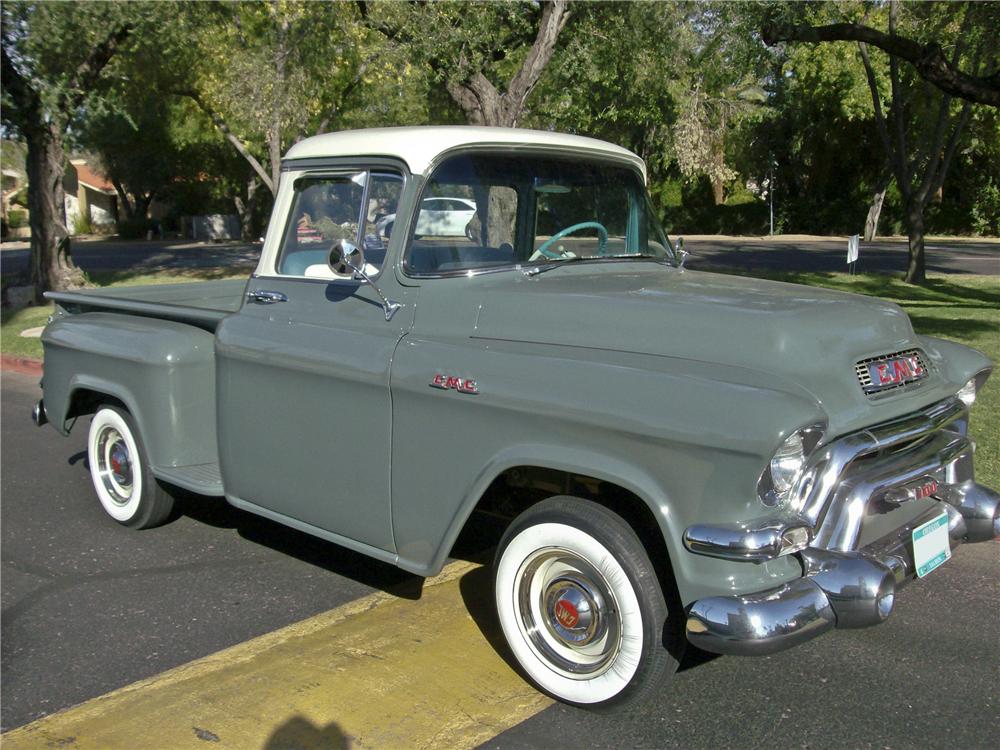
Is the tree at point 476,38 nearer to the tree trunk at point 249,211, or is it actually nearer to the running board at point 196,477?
the running board at point 196,477

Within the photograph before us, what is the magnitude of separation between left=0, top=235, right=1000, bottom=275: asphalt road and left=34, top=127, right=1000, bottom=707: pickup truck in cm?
1838

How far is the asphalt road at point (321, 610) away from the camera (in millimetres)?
3389

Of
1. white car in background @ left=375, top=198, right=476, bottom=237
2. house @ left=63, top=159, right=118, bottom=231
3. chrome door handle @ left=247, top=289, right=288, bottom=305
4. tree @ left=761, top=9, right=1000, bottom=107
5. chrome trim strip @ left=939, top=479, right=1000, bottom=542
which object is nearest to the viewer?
chrome trim strip @ left=939, top=479, right=1000, bottom=542

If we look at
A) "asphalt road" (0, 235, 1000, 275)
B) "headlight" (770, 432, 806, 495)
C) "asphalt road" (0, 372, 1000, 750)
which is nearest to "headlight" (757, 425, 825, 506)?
"headlight" (770, 432, 806, 495)

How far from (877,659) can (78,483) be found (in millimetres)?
5173

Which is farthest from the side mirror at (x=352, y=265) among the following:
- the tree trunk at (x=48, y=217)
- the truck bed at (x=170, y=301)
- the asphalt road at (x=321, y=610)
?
the tree trunk at (x=48, y=217)

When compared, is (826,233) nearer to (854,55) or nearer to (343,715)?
(854,55)

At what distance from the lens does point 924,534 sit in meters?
3.43

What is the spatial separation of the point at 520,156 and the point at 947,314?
1062 centimetres

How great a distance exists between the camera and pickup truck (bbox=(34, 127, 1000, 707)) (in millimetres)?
3025

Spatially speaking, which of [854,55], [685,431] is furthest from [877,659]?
[854,55]

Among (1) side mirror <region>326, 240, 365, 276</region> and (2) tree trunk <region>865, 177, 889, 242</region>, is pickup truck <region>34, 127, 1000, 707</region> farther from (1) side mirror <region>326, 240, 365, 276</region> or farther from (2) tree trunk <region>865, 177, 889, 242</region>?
(2) tree trunk <region>865, 177, 889, 242</region>

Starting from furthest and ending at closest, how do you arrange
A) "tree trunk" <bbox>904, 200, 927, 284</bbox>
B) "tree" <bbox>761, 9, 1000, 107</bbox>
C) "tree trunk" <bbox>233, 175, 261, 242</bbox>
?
1. "tree trunk" <bbox>233, 175, 261, 242</bbox>
2. "tree trunk" <bbox>904, 200, 927, 284</bbox>
3. "tree" <bbox>761, 9, 1000, 107</bbox>

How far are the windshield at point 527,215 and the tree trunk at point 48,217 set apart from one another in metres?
14.0
